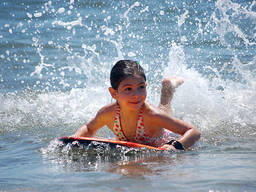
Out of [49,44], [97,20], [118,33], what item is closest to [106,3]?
[97,20]

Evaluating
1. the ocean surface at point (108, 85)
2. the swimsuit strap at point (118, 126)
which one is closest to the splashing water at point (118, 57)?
the ocean surface at point (108, 85)

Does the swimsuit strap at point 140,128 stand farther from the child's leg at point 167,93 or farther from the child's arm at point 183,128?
the child's leg at point 167,93

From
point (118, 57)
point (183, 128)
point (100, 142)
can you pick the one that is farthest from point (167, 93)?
point (118, 57)

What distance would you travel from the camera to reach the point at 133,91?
171 inches

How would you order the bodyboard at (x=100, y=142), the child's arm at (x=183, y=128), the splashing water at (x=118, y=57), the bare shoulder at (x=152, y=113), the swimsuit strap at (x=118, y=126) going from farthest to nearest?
the splashing water at (x=118, y=57)
the swimsuit strap at (x=118, y=126)
the bare shoulder at (x=152, y=113)
the child's arm at (x=183, y=128)
the bodyboard at (x=100, y=142)

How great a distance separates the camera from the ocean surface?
3320mm

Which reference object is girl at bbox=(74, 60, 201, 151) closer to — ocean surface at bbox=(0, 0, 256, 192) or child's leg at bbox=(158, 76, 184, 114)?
ocean surface at bbox=(0, 0, 256, 192)

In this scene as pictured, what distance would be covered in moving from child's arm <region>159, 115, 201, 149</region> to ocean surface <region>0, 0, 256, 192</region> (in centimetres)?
11

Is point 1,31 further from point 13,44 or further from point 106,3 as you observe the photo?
point 106,3

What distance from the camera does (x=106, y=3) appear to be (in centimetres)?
1430

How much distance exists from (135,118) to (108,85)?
145 inches

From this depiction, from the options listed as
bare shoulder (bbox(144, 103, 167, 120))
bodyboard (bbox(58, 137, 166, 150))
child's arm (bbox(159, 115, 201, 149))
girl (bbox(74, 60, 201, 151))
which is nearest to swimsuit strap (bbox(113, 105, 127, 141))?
girl (bbox(74, 60, 201, 151))

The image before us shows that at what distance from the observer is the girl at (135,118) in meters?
4.35

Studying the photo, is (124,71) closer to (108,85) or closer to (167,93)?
(167,93)
